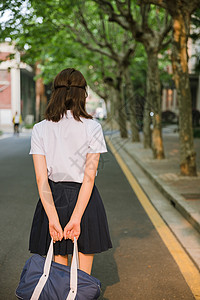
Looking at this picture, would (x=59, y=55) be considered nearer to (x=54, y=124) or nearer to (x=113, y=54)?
(x=113, y=54)

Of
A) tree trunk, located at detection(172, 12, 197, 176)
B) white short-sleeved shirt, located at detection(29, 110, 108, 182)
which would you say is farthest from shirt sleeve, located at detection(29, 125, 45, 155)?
tree trunk, located at detection(172, 12, 197, 176)

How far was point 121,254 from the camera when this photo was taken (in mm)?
5082

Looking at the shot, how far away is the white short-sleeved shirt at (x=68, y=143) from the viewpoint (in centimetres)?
280

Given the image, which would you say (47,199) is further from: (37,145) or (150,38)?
(150,38)

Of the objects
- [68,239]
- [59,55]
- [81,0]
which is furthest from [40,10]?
[68,239]

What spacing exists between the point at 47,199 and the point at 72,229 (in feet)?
0.84

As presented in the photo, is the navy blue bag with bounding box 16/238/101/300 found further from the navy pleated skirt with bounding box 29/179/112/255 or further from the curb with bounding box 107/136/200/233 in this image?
the curb with bounding box 107/136/200/233

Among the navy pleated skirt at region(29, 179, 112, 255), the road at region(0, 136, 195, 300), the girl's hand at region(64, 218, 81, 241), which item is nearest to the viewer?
the girl's hand at region(64, 218, 81, 241)

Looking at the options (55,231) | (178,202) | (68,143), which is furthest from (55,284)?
(178,202)

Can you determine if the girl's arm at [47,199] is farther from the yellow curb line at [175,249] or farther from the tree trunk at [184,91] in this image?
the tree trunk at [184,91]

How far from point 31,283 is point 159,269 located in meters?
2.31

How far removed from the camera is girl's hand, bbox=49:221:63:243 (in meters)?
2.78

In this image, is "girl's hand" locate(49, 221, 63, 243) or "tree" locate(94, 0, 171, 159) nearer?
"girl's hand" locate(49, 221, 63, 243)

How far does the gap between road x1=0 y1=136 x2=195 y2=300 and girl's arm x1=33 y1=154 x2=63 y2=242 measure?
603 mm
